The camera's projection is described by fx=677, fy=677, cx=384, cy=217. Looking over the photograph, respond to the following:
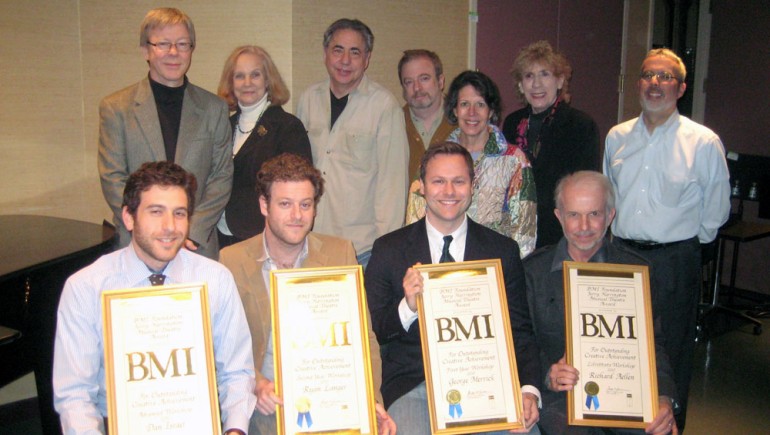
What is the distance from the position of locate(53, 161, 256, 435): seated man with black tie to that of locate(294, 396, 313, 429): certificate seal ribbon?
18cm

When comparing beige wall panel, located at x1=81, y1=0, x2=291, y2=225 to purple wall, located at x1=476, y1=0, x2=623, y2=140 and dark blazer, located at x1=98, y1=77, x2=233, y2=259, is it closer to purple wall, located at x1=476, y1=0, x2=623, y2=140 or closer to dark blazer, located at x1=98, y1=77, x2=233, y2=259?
dark blazer, located at x1=98, y1=77, x2=233, y2=259

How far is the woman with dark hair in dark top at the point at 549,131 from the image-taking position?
3.22 m

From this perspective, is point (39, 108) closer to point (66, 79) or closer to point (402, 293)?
point (66, 79)

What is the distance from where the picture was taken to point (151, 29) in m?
2.77

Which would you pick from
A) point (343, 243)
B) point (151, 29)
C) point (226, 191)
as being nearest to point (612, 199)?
point (343, 243)

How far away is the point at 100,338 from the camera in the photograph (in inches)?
77.2

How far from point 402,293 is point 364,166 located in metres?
1.02

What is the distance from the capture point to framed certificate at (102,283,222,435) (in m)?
1.82

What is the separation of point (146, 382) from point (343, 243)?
2.85ft

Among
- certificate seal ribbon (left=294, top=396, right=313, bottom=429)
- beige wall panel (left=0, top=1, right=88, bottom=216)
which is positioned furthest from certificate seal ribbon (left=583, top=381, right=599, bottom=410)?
beige wall panel (left=0, top=1, right=88, bottom=216)

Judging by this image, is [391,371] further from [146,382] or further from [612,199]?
[612,199]

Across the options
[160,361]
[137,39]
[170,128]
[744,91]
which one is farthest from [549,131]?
[744,91]

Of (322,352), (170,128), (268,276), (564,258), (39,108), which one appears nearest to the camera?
(322,352)

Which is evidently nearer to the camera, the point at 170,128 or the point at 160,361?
the point at 160,361
